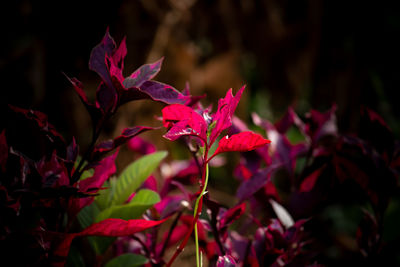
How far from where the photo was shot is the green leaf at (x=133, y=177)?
1.77 feet

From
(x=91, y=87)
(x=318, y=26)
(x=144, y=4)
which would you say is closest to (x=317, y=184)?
(x=91, y=87)

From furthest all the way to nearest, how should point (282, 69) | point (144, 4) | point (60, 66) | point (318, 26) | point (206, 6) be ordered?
point (282, 69)
point (318, 26)
point (206, 6)
point (144, 4)
point (60, 66)

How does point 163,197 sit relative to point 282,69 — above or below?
above

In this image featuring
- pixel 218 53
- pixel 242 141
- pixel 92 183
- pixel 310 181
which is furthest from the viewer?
pixel 218 53

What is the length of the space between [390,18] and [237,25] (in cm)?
93

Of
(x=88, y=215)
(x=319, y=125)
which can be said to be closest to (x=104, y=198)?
(x=88, y=215)

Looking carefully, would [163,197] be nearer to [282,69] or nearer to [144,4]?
[144,4]

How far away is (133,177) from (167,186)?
0.12m

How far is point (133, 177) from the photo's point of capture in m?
0.54

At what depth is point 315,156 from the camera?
60cm

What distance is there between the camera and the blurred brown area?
1.21 m

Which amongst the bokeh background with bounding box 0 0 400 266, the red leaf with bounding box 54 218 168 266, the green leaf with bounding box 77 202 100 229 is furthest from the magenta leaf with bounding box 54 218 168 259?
the bokeh background with bounding box 0 0 400 266

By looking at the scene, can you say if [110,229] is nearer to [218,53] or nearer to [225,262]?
[225,262]

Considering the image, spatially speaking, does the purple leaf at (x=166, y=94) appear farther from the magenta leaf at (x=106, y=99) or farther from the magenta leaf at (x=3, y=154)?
the magenta leaf at (x=3, y=154)
